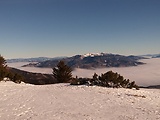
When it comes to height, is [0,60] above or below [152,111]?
above

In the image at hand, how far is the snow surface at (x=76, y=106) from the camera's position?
18.7 metres

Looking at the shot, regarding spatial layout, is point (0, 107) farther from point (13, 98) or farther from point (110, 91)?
point (110, 91)

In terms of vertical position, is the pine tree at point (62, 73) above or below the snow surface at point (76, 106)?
above

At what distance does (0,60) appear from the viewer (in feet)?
160

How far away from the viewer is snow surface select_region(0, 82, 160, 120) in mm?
18703

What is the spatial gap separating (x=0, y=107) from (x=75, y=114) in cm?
793

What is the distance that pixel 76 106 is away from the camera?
2225 cm

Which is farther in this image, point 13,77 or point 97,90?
point 13,77

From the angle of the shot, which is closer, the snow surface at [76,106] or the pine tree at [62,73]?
the snow surface at [76,106]

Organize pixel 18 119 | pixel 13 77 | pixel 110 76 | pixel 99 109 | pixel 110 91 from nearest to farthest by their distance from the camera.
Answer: pixel 18 119, pixel 99 109, pixel 110 91, pixel 110 76, pixel 13 77

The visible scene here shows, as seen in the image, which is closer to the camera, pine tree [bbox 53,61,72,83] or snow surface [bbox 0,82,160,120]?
snow surface [bbox 0,82,160,120]

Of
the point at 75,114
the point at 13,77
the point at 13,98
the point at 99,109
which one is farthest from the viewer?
the point at 13,77

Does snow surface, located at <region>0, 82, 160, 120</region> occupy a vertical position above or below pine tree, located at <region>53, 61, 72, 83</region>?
below

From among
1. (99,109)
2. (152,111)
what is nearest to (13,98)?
(99,109)
